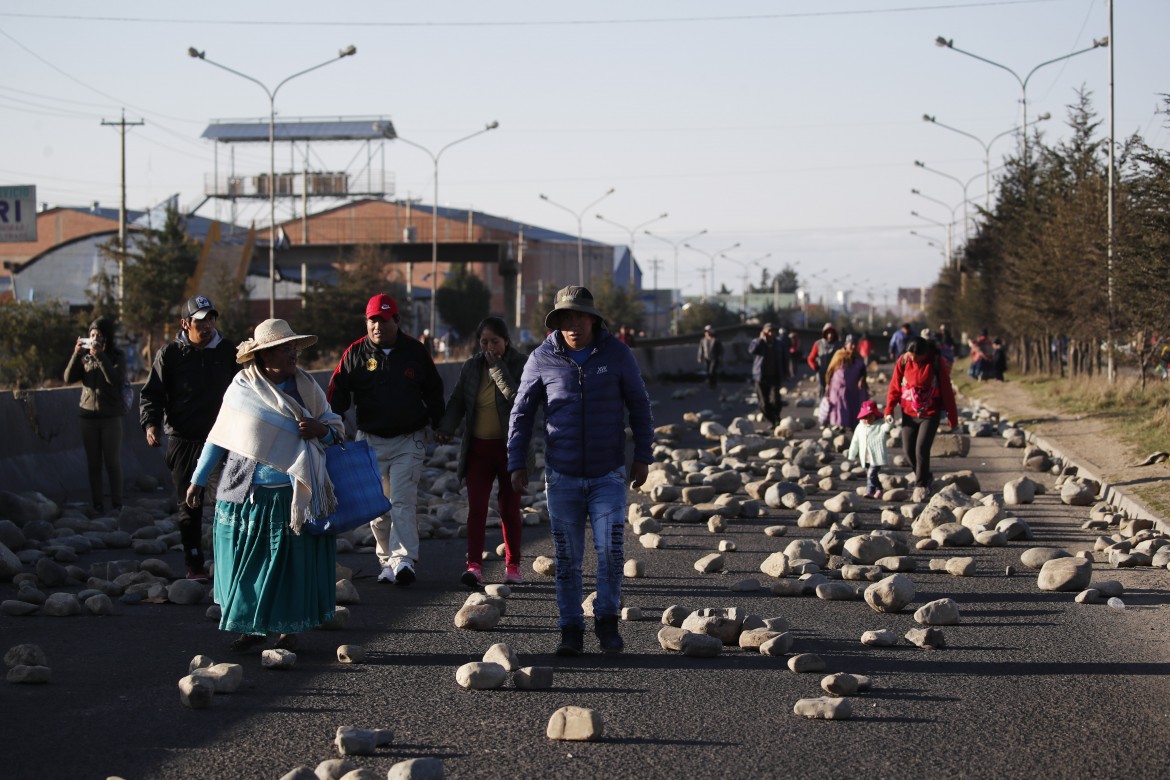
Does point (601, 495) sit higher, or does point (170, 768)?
point (601, 495)

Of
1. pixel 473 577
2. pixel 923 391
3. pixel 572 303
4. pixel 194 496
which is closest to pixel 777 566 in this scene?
pixel 473 577

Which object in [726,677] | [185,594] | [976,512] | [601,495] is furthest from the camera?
[976,512]

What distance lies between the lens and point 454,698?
6.74 m

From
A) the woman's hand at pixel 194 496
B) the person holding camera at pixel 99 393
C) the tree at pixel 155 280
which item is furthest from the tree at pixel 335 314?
the woman's hand at pixel 194 496

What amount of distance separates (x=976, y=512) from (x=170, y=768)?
8719 mm

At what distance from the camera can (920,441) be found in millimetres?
15117

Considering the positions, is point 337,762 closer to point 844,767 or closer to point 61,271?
point 844,767

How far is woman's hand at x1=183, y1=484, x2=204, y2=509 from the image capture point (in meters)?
8.23

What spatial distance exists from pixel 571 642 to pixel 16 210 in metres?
53.4

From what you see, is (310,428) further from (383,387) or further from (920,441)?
(920,441)

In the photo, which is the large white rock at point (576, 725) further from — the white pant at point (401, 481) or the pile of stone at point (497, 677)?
the white pant at point (401, 481)

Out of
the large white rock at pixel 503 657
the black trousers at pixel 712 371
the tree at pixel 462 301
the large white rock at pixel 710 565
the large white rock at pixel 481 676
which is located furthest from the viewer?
the tree at pixel 462 301

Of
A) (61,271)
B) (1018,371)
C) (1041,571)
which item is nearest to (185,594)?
(1041,571)

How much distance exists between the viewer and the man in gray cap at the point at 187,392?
403 inches
